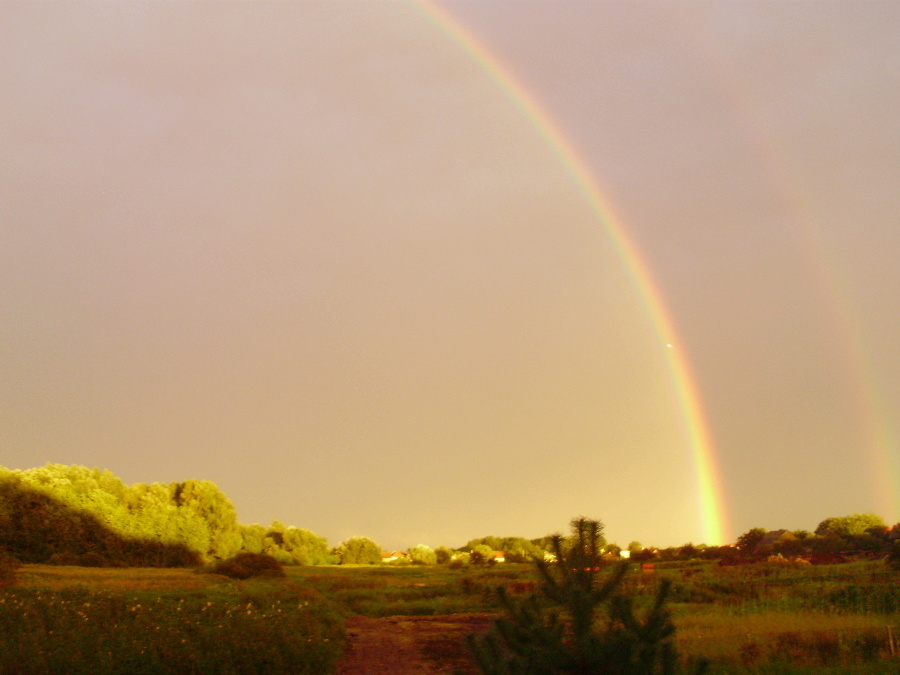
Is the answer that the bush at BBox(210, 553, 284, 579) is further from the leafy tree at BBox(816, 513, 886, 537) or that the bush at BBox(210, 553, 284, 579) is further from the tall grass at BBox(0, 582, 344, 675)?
the leafy tree at BBox(816, 513, 886, 537)

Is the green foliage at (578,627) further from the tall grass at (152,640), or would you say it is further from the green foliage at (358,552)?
the green foliage at (358,552)

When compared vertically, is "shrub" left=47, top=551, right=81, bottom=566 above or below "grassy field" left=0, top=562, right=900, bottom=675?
above

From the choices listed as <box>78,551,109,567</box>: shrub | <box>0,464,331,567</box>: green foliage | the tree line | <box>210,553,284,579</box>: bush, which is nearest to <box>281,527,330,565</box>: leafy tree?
the tree line

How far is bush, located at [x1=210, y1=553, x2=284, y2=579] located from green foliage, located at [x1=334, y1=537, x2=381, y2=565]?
34.0 m

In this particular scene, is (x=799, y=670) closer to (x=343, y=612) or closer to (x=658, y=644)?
(x=658, y=644)

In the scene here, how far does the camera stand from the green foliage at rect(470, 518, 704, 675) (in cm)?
485

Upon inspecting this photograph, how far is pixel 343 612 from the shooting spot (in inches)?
922

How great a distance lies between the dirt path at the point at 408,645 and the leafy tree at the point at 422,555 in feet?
166

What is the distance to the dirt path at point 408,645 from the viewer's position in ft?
47.8

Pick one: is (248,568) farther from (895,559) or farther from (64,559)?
(895,559)

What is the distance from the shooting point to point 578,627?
512cm

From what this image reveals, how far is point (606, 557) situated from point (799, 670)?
24.5 ft

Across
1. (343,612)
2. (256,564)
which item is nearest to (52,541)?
(256,564)

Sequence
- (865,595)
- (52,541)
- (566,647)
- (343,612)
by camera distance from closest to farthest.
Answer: (566,647) < (865,595) < (343,612) < (52,541)
